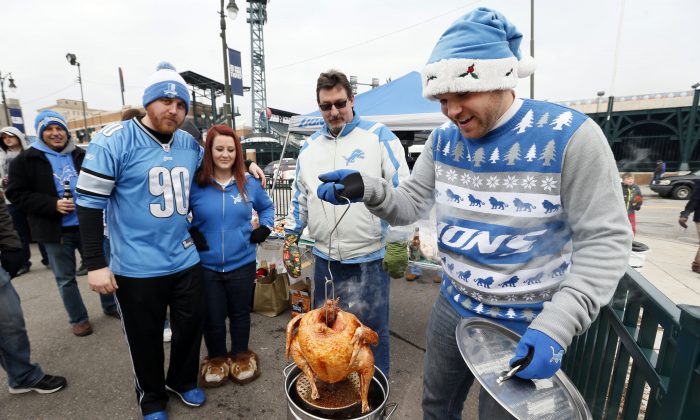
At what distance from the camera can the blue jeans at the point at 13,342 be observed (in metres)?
2.62

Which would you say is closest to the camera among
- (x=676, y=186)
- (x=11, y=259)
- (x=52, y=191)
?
(x=11, y=259)

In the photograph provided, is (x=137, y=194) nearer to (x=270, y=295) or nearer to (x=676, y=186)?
(x=270, y=295)

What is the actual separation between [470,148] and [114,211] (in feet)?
7.73

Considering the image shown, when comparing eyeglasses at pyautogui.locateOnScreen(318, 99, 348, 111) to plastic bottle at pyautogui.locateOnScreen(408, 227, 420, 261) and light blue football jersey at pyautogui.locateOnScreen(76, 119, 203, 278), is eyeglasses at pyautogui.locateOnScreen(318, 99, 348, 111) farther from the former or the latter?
plastic bottle at pyautogui.locateOnScreen(408, 227, 420, 261)

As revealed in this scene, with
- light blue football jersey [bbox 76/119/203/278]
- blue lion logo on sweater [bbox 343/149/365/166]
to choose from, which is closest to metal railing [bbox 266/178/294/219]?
light blue football jersey [bbox 76/119/203/278]

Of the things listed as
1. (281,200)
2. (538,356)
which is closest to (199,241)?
(538,356)

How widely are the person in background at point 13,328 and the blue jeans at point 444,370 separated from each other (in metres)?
3.22

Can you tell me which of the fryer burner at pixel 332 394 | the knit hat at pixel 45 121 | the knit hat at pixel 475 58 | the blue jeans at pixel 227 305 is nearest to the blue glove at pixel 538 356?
the fryer burner at pixel 332 394

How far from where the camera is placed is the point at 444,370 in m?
1.73

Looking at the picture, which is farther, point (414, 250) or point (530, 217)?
point (414, 250)

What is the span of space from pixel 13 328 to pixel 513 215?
12.3 feet

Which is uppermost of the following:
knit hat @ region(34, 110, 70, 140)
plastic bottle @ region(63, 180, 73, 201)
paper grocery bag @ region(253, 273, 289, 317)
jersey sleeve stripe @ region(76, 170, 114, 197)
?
knit hat @ region(34, 110, 70, 140)

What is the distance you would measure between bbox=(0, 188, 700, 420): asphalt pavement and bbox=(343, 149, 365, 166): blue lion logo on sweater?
210cm

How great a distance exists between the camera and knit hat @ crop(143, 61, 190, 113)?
7.56 ft
